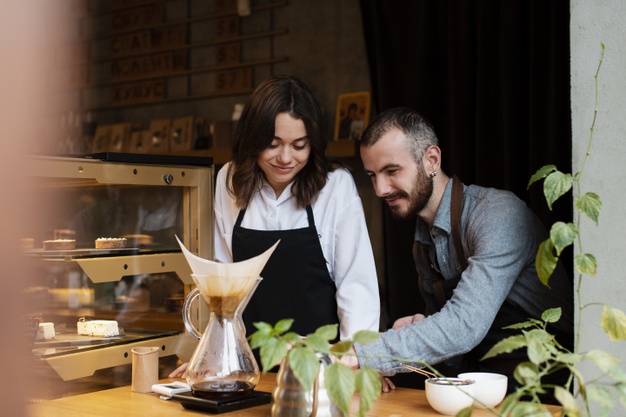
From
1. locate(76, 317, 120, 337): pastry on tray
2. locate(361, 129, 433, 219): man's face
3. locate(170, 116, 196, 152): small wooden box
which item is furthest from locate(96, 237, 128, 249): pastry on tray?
locate(170, 116, 196, 152): small wooden box

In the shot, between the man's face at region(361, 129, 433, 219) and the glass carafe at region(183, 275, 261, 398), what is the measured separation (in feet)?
2.80

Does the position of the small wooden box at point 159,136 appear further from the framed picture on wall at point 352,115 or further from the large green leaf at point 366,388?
the large green leaf at point 366,388

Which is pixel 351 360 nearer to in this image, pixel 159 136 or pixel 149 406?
pixel 149 406

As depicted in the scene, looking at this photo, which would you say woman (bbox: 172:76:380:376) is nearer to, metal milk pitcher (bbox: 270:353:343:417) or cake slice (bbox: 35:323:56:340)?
cake slice (bbox: 35:323:56:340)

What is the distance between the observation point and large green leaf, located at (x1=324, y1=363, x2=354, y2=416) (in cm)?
85

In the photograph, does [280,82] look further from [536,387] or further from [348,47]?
[348,47]

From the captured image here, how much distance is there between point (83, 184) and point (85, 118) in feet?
13.2

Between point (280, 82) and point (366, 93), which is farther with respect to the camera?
point (366, 93)

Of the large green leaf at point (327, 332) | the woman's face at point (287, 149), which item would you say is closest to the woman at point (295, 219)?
the woman's face at point (287, 149)

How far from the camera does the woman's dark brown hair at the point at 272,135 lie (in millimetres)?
2061

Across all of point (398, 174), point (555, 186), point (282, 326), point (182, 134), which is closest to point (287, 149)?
point (398, 174)

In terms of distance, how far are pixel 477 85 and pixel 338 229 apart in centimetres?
170

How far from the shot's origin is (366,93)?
14.3ft

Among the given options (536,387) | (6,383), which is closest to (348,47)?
(536,387)
